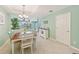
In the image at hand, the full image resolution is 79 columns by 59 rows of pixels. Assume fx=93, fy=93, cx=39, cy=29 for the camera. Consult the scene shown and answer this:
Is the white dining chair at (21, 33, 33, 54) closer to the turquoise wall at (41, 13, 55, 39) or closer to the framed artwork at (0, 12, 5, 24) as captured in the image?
the turquoise wall at (41, 13, 55, 39)

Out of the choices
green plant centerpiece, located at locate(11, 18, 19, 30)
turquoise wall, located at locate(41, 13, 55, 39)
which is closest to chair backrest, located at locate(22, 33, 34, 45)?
green plant centerpiece, located at locate(11, 18, 19, 30)

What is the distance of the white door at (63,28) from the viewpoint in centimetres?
204

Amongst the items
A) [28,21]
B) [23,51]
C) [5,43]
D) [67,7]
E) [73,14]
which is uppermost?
[67,7]

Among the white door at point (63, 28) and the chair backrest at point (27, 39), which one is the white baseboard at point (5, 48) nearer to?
the chair backrest at point (27, 39)

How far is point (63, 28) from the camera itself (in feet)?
6.91

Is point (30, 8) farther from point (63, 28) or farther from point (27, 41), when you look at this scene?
point (63, 28)

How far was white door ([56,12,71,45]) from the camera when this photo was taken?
2.04 metres

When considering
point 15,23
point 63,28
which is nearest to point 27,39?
point 15,23

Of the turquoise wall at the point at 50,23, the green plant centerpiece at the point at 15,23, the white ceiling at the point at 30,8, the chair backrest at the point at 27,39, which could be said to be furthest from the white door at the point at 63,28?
the green plant centerpiece at the point at 15,23

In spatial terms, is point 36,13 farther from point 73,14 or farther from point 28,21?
point 73,14

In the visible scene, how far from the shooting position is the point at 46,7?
6.43 ft
